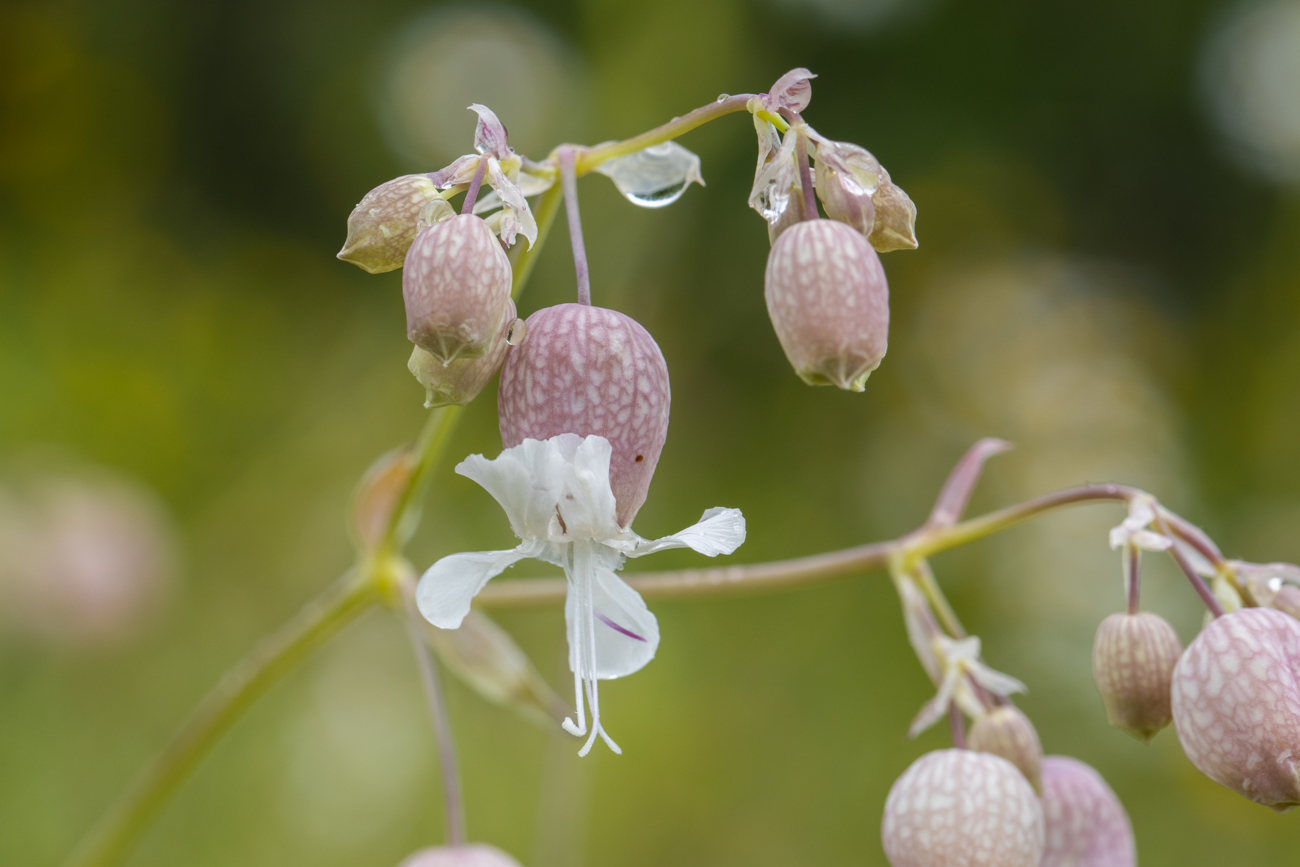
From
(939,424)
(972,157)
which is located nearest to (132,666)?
(939,424)

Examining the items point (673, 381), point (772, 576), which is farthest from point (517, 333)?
point (673, 381)

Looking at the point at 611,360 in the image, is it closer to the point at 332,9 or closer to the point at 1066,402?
the point at 1066,402

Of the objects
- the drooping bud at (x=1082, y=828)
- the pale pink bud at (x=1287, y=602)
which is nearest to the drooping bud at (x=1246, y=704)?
the pale pink bud at (x=1287, y=602)

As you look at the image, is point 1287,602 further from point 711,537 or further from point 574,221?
point 574,221

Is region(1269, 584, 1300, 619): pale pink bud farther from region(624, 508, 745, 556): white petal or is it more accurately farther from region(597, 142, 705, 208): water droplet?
region(597, 142, 705, 208): water droplet

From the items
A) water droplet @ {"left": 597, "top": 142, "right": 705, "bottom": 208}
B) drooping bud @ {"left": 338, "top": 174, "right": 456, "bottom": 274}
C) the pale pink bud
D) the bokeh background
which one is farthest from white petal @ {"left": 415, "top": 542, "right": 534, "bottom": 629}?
the bokeh background

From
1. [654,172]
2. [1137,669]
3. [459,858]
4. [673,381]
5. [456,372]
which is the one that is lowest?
[459,858]
